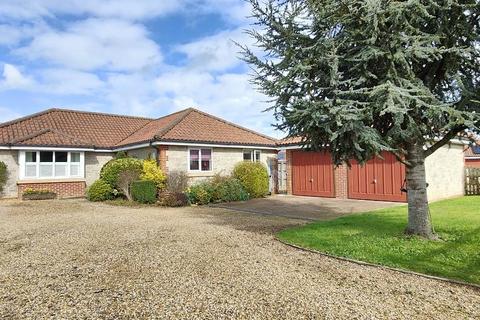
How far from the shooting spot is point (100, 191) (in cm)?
1722

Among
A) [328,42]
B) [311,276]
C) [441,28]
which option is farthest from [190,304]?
[441,28]

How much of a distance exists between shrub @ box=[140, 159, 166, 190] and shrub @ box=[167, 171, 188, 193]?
1.22 ft

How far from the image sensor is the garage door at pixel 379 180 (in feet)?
48.6

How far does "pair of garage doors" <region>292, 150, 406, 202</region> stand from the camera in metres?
15.0

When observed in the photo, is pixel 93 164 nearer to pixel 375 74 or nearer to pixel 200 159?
pixel 200 159

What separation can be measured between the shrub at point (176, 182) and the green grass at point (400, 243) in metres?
8.02

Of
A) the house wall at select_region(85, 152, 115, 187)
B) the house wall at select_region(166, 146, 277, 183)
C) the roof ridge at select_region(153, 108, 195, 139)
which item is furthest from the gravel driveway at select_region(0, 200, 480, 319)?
the house wall at select_region(85, 152, 115, 187)

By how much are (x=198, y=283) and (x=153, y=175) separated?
1168 centimetres

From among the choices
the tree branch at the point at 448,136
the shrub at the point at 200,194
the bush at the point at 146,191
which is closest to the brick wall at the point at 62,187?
the bush at the point at 146,191

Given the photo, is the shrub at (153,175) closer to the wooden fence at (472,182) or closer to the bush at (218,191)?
the bush at (218,191)

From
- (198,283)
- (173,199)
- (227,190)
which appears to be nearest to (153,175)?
(173,199)

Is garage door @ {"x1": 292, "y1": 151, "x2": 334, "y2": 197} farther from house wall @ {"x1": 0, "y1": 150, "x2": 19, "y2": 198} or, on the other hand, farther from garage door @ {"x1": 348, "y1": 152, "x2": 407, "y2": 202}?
house wall @ {"x1": 0, "y1": 150, "x2": 19, "y2": 198}

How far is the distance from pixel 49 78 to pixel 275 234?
16818mm

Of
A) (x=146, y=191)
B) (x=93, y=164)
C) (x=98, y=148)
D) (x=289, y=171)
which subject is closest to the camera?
(x=146, y=191)
